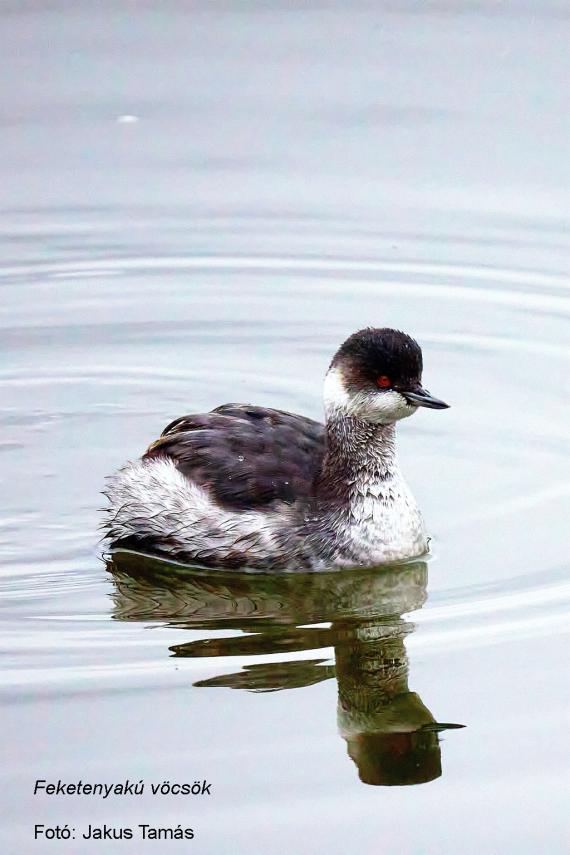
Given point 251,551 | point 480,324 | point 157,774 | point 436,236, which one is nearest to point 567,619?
point 251,551

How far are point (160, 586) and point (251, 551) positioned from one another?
1.58 feet

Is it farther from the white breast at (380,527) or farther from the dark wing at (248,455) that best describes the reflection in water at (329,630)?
→ the dark wing at (248,455)

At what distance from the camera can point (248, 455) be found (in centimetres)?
862

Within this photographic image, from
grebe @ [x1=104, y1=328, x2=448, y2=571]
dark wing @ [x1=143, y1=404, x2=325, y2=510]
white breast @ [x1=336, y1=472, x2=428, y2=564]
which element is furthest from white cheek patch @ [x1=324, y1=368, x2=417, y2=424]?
white breast @ [x1=336, y1=472, x2=428, y2=564]

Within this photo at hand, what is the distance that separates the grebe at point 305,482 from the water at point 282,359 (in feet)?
0.50

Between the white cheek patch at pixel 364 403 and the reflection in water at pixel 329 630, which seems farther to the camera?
the white cheek patch at pixel 364 403

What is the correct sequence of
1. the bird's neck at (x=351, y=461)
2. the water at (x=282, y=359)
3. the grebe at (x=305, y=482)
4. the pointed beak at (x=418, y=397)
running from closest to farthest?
the water at (x=282, y=359), the pointed beak at (x=418, y=397), the grebe at (x=305, y=482), the bird's neck at (x=351, y=461)

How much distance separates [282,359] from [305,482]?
2.23 m

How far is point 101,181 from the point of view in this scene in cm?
1282

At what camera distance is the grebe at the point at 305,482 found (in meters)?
8.55

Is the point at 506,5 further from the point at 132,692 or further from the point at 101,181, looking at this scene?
the point at 132,692

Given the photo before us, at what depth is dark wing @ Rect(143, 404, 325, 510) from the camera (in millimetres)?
8589

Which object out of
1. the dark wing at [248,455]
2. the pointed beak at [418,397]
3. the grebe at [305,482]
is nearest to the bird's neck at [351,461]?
the grebe at [305,482]

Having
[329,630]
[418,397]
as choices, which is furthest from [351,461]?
[329,630]
